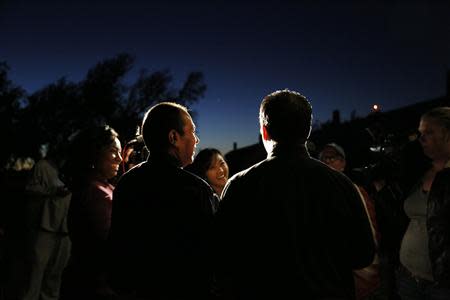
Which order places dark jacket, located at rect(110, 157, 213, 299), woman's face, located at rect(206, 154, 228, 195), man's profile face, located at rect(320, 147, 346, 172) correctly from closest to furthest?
dark jacket, located at rect(110, 157, 213, 299) < woman's face, located at rect(206, 154, 228, 195) < man's profile face, located at rect(320, 147, 346, 172)

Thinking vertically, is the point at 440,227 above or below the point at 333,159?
below

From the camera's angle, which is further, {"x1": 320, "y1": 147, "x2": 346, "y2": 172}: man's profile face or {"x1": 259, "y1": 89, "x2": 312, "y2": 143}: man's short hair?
{"x1": 320, "y1": 147, "x2": 346, "y2": 172}: man's profile face

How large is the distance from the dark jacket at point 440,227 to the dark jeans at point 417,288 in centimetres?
10

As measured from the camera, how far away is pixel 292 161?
7.17 ft

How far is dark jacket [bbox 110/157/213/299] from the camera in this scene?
2.21 m

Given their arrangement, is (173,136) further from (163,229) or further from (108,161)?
(108,161)

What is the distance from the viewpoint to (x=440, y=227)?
3.17m

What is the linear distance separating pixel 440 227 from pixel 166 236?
2138mm

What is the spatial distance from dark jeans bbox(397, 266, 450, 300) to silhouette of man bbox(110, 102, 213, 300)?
6.42 feet

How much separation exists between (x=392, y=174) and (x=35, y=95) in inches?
1214

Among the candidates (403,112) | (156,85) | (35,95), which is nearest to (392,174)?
(403,112)

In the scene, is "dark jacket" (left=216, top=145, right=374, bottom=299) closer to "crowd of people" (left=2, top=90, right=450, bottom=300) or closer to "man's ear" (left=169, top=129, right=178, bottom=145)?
"crowd of people" (left=2, top=90, right=450, bottom=300)

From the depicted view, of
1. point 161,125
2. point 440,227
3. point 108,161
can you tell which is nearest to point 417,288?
point 440,227

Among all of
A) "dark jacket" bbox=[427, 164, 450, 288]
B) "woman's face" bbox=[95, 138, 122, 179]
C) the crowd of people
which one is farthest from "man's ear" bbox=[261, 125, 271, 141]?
"dark jacket" bbox=[427, 164, 450, 288]
